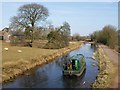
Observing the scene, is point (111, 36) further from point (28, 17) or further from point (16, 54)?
point (16, 54)

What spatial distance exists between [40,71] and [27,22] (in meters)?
34.5

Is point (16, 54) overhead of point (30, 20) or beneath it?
beneath

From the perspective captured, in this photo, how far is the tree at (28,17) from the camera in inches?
2569

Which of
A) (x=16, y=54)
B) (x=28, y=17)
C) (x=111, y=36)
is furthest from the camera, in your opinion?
(x=111, y=36)

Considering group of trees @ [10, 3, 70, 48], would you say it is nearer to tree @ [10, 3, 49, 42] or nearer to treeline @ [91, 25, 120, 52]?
tree @ [10, 3, 49, 42]

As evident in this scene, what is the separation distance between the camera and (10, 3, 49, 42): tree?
214 feet

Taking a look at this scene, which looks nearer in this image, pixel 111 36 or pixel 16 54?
pixel 16 54

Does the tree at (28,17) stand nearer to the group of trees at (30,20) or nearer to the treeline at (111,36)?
the group of trees at (30,20)

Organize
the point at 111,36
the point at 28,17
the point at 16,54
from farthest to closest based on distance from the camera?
1. the point at 111,36
2. the point at 28,17
3. the point at 16,54

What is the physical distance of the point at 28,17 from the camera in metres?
65.6

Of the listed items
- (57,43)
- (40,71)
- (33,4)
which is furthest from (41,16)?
A: (40,71)

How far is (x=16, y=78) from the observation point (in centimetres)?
2730

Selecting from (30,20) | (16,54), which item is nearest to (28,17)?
(30,20)

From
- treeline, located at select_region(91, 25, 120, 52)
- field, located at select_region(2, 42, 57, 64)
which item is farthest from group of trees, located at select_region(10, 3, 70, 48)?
treeline, located at select_region(91, 25, 120, 52)
